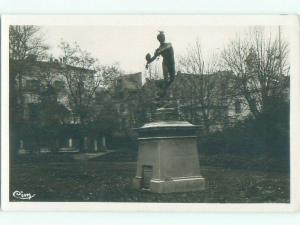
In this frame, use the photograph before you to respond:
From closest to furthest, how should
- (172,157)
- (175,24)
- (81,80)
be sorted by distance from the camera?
1. (175,24)
2. (172,157)
3. (81,80)

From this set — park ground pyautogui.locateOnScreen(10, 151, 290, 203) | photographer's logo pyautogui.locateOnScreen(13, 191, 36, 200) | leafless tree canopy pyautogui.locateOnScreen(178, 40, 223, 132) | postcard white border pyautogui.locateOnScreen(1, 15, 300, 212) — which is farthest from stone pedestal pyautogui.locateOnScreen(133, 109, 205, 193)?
photographer's logo pyautogui.locateOnScreen(13, 191, 36, 200)

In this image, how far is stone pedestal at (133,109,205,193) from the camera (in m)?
11.9

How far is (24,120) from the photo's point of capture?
479 inches

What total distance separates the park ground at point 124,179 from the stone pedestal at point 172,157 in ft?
0.58

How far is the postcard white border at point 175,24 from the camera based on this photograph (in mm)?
11594

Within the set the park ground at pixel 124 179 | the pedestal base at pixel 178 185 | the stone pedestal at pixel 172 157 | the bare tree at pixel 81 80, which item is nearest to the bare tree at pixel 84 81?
the bare tree at pixel 81 80

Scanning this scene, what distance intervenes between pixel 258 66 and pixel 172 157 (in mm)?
2260

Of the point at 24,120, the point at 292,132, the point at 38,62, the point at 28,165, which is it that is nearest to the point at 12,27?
the point at 38,62

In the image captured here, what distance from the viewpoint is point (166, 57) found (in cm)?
1202

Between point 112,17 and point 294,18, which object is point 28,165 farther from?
point 294,18

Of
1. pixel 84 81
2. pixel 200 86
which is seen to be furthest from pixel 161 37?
pixel 84 81

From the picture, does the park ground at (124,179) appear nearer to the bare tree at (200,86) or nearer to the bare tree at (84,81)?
the bare tree at (84,81)

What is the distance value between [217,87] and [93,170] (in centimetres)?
272

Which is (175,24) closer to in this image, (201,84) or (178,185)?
(201,84)
